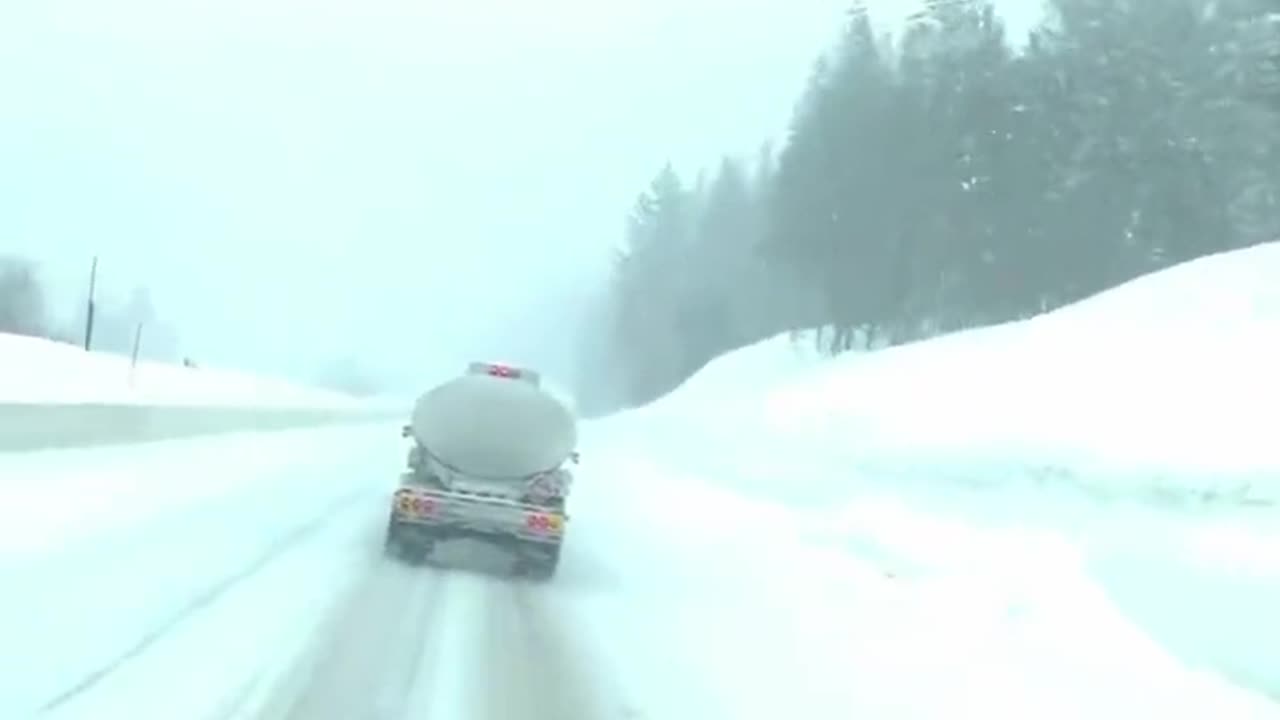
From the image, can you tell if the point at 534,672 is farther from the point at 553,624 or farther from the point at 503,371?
the point at 503,371

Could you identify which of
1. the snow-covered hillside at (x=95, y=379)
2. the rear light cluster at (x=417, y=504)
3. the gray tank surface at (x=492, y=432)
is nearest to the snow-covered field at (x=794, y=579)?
the rear light cluster at (x=417, y=504)

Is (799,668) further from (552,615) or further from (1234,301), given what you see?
(1234,301)

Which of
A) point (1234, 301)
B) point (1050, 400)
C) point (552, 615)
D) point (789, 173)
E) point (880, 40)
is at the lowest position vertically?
point (552, 615)

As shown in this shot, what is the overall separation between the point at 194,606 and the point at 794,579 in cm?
703

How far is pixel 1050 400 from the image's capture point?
90.1ft

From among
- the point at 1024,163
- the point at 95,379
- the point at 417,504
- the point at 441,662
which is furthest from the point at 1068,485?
the point at 1024,163

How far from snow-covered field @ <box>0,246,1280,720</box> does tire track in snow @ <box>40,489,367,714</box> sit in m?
0.05

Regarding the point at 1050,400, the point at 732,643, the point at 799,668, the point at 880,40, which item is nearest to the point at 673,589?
the point at 732,643

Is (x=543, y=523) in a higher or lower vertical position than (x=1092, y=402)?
lower

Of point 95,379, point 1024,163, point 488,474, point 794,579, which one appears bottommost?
point 794,579

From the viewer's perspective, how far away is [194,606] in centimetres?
1391

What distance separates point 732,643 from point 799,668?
4.26 feet

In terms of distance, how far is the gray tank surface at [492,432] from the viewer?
62.0 ft

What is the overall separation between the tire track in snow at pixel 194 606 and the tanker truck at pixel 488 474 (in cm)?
157
